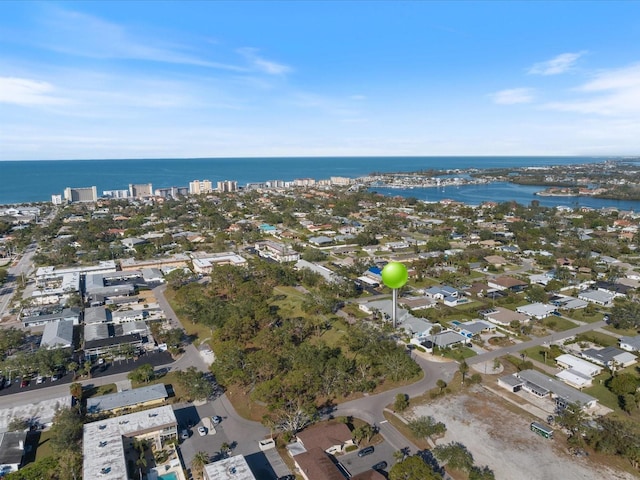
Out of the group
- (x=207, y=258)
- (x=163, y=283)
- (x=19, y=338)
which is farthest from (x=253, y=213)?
(x=19, y=338)

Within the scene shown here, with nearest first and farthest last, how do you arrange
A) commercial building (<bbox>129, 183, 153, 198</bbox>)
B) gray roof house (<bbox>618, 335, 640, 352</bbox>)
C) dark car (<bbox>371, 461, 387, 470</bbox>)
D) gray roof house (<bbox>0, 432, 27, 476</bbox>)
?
gray roof house (<bbox>0, 432, 27, 476</bbox>) → dark car (<bbox>371, 461, 387, 470</bbox>) → gray roof house (<bbox>618, 335, 640, 352</bbox>) → commercial building (<bbox>129, 183, 153, 198</bbox>)

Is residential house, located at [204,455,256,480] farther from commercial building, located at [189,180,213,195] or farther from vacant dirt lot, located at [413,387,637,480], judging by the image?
commercial building, located at [189,180,213,195]

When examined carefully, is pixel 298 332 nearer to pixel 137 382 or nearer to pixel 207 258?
pixel 137 382

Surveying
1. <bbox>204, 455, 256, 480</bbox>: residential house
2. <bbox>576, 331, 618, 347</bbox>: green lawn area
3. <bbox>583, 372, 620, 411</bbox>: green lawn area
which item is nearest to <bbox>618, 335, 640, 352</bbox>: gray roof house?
<bbox>576, 331, 618, 347</bbox>: green lawn area

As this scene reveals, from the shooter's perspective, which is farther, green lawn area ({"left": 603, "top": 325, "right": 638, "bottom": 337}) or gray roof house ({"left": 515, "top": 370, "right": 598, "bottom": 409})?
green lawn area ({"left": 603, "top": 325, "right": 638, "bottom": 337})

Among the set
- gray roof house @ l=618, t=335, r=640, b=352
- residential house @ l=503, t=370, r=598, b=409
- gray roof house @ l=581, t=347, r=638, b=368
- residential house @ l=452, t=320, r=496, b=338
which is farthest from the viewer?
residential house @ l=452, t=320, r=496, b=338

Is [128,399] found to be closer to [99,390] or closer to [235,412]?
[99,390]

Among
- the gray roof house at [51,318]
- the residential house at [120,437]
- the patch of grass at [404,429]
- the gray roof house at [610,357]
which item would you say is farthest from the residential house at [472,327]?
the gray roof house at [51,318]
